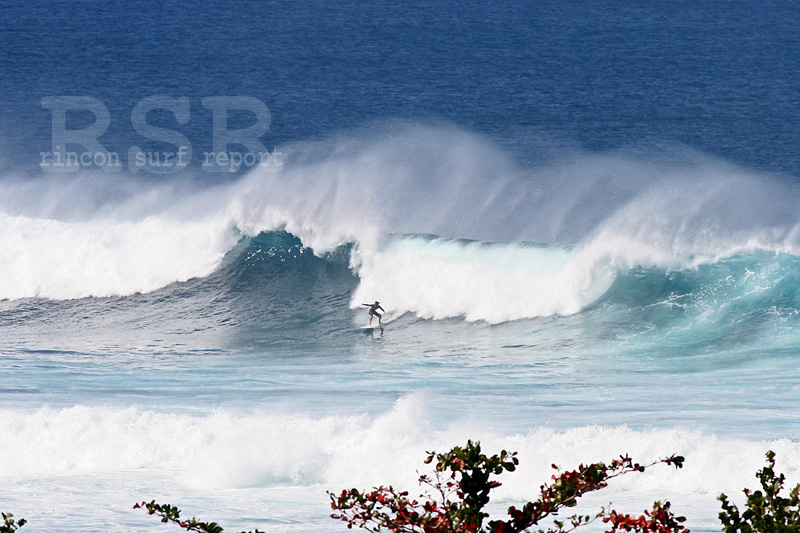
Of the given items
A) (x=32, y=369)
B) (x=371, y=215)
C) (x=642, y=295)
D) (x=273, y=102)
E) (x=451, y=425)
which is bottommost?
(x=451, y=425)

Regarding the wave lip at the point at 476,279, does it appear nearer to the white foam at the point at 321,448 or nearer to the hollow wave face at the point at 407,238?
the hollow wave face at the point at 407,238

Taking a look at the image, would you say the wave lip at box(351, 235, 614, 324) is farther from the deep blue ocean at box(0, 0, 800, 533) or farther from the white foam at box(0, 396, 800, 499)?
the white foam at box(0, 396, 800, 499)

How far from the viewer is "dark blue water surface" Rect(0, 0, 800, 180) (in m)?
51.8

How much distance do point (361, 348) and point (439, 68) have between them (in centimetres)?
5412

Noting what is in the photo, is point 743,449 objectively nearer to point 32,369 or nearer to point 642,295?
point 642,295

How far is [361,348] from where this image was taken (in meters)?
14.1

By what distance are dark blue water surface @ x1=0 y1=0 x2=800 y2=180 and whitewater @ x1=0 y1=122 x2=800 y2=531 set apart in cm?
2580

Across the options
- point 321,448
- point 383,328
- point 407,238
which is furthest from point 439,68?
point 321,448

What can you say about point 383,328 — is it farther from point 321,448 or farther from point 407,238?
point 321,448

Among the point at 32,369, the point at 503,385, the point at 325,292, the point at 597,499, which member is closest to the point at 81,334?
the point at 32,369

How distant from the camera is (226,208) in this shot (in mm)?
20016

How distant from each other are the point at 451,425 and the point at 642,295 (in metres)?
7.27

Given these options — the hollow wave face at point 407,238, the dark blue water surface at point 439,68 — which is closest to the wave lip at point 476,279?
the hollow wave face at point 407,238

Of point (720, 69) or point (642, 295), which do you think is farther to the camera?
point (720, 69)
